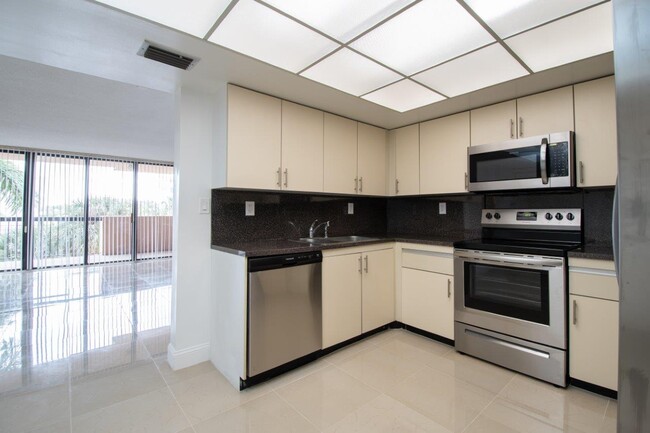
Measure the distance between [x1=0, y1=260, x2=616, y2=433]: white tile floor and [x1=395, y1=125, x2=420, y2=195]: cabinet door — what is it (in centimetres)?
156

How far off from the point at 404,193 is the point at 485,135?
38.8 inches

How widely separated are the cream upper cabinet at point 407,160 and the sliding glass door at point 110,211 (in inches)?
262

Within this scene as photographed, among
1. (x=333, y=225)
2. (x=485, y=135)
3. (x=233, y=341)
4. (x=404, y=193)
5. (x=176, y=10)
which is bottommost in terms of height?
(x=233, y=341)

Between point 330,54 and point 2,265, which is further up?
point 330,54

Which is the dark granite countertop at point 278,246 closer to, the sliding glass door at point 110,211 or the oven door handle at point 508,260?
the oven door handle at point 508,260

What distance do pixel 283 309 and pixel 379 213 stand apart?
213 cm

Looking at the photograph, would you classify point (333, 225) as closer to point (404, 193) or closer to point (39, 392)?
point (404, 193)

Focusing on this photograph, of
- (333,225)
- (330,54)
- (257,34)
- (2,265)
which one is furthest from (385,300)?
(2,265)

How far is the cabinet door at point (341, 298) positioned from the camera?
2.49 metres

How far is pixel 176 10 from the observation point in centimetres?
152

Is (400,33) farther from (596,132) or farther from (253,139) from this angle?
(596,132)

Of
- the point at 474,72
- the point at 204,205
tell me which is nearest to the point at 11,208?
the point at 204,205

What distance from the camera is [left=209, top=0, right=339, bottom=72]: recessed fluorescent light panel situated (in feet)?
5.15

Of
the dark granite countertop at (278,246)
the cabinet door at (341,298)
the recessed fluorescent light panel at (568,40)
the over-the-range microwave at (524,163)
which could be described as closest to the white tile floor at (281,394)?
the cabinet door at (341,298)
